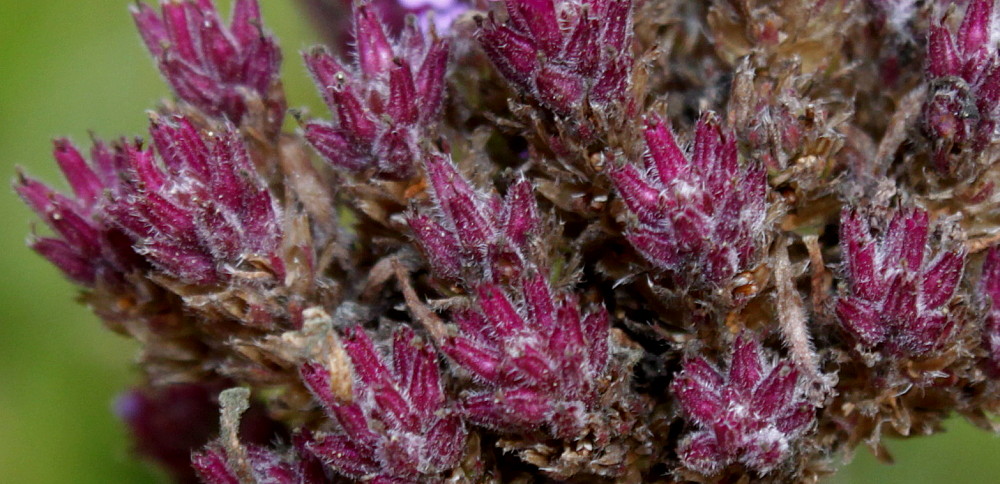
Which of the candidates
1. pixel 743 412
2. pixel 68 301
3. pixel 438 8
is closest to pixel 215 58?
pixel 438 8

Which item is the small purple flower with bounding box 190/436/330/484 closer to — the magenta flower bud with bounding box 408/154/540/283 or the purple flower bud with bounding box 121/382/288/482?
the magenta flower bud with bounding box 408/154/540/283

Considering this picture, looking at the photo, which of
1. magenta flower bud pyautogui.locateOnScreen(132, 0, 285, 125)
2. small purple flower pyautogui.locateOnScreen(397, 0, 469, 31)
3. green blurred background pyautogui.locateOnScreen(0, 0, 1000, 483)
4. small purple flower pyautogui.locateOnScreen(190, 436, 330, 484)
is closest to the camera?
small purple flower pyautogui.locateOnScreen(190, 436, 330, 484)

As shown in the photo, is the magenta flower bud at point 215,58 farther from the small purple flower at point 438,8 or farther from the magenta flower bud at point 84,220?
the small purple flower at point 438,8

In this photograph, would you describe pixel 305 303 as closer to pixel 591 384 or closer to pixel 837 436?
pixel 591 384

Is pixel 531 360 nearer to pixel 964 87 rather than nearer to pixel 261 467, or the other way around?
pixel 261 467

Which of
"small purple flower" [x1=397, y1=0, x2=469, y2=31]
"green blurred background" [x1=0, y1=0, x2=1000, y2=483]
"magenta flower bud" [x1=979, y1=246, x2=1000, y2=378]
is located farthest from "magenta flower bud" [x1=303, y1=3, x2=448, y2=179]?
"green blurred background" [x1=0, y1=0, x2=1000, y2=483]

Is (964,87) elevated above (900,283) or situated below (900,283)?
above
